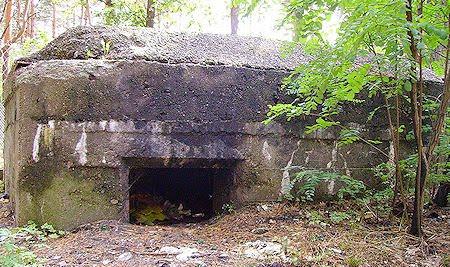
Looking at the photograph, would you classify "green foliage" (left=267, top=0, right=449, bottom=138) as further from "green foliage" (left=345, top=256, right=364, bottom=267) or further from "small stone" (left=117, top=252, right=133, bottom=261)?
"small stone" (left=117, top=252, right=133, bottom=261)

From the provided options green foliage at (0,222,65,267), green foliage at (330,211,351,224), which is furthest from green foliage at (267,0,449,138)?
green foliage at (0,222,65,267)

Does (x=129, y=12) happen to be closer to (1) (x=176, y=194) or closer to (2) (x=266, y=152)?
(1) (x=176, y=194)

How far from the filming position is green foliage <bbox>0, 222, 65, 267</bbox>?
90.3 inches

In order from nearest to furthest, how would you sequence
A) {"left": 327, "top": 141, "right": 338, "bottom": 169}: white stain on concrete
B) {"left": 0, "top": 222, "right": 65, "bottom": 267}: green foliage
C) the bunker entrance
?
{"left": 0, "top": 222, "right": 65, "bottom": 267}: green foliage < {"left": 327, "top": 141, "right": 338, "bottom": 169}: white stain on concrete < the bunker entrance

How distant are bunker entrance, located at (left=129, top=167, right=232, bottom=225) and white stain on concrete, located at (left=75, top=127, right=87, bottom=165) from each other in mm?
769

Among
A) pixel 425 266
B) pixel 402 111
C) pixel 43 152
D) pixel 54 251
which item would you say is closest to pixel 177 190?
pixel 43 152

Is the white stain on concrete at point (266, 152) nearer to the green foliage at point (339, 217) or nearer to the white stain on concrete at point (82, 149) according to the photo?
the green foliage at point (339, 217)

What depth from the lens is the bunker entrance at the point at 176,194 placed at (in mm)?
4227

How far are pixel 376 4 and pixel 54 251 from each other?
2.55m

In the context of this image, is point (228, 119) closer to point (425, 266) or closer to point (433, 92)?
point (425, 266)

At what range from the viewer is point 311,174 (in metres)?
3.55

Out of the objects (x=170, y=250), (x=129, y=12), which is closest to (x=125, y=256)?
(x=170, y=250)

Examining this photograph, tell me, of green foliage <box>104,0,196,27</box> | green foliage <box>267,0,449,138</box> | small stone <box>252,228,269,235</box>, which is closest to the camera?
green foliage <box>267,0,449,138</box>

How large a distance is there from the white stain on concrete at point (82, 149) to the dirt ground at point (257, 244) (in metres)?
0.52
